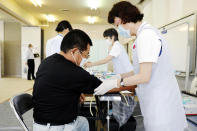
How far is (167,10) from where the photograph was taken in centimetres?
322

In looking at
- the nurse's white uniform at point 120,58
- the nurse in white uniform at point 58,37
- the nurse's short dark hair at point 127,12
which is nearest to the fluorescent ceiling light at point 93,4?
the nurse in white uniform at point 58,37

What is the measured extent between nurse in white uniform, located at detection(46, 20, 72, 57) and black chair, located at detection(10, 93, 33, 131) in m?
1.35

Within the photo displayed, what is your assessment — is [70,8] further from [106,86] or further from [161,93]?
[161,93]

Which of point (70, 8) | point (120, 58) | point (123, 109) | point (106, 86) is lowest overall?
point (123, 109)

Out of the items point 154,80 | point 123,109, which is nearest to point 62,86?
point 154,80

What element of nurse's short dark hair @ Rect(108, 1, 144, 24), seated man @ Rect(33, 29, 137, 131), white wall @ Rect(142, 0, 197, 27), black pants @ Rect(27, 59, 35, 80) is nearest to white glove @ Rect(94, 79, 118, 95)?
seated man @ Rect(33, 29, 137, 131)

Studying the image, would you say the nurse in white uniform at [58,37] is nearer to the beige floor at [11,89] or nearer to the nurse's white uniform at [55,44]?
the nurse's white uniform at [55,44]

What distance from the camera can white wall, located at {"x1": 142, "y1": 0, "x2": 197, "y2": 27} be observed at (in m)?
2.46

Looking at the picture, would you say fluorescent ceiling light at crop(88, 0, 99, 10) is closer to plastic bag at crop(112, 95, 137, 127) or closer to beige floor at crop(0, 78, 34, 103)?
beige floor at crop(0, 78, 34, 103)

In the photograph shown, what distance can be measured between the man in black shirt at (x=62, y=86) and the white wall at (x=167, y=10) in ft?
6.18

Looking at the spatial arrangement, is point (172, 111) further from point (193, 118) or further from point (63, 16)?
point (63, 16)

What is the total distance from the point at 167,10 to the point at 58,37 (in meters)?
1.96

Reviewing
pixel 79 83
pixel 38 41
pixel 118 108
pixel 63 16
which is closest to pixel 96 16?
pixel 63 16

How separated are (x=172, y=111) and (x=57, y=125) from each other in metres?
0.61
